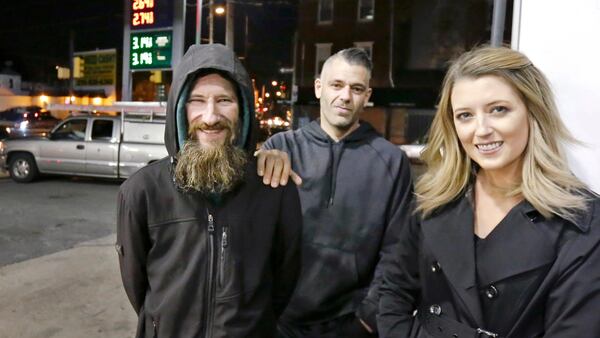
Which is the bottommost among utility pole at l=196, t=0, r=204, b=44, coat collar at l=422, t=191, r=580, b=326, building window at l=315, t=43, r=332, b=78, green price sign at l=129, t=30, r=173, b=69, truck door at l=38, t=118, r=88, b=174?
truck door at l=38, t=118, r=88, b=174

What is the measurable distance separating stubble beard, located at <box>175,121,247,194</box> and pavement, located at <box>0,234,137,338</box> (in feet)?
10.2

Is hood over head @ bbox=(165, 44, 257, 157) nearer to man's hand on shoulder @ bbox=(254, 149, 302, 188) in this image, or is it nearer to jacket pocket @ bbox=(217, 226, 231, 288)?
man's hand on shoulder @ bbox=(254, 149, 302, 188)

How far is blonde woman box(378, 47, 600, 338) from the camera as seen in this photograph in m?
1.34

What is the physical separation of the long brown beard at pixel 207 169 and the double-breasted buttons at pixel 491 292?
95 cm

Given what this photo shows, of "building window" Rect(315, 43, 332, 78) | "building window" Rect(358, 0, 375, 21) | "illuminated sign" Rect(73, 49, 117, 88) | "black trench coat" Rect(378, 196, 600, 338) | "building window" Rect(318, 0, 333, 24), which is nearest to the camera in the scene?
"black trench coat" Rect(378, 196, 600, 338)

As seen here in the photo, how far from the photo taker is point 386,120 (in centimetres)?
2525

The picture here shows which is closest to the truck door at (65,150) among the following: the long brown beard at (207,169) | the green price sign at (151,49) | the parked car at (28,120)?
the green price sign at (151,49)

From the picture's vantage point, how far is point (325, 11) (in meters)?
27.6

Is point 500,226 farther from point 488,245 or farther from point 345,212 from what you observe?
point 345,212

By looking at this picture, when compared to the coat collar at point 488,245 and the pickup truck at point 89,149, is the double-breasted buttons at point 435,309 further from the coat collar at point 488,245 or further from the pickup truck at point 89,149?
the pickup truck at point 89,149

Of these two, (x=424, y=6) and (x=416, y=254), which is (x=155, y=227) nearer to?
(x=416, y=254)

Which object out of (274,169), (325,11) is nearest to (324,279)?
(274,169)

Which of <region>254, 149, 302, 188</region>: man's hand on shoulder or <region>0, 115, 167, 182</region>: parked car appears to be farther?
<region>0, 115, 167, 182</region>: parked car

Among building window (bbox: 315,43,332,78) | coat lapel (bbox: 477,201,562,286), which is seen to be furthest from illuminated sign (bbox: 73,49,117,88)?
coat lapel (bbox: 477,201,562,286)
